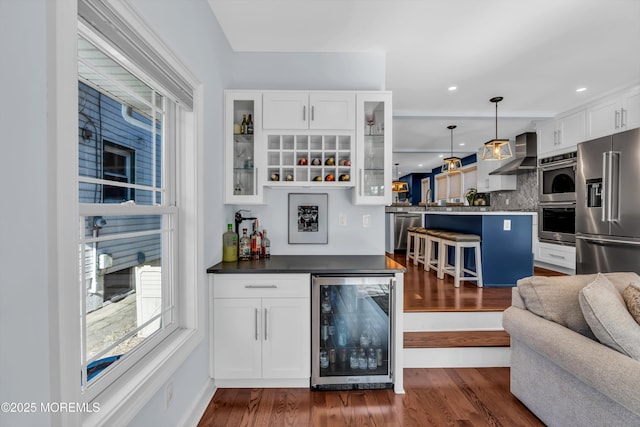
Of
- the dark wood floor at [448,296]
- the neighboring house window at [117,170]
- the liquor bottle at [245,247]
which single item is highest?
the neighboring house window at [117,170]

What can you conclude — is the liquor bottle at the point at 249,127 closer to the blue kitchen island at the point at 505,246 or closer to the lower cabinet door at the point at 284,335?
the lower cabinet door at the point at 284,335

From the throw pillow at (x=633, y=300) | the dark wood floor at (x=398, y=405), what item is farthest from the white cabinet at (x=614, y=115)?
the dark wood floor at (x=398, y=405)

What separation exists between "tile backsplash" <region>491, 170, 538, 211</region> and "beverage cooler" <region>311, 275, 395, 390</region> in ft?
15.7

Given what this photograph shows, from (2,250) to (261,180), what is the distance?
1735 mm

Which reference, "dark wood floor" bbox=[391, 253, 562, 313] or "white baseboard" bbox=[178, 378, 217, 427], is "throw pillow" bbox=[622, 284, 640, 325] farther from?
"white baseboard" bbox=[178, 378, 217, 427]

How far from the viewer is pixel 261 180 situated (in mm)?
2375

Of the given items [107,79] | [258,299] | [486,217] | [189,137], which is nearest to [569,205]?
[486,217]

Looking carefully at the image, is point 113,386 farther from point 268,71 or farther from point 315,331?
A: point 268,71

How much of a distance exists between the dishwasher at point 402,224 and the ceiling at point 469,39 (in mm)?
3223

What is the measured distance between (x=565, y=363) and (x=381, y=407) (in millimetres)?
1089

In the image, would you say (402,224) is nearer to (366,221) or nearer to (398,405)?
(366,221)

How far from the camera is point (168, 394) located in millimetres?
1516

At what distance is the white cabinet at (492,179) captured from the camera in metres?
5.93

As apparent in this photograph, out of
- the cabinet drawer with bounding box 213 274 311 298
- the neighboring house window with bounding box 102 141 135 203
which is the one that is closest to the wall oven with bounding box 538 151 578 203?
the cabinet drawer with bounding box 213 274 311 298
